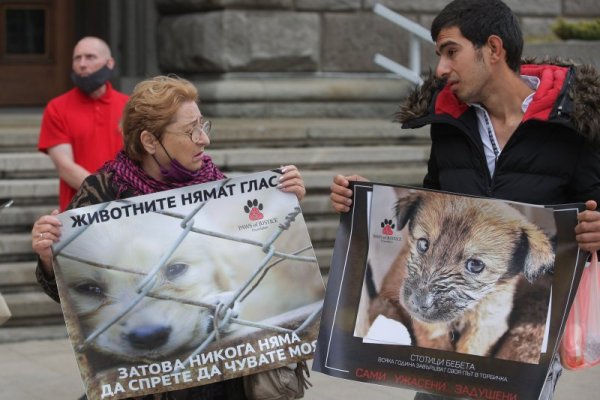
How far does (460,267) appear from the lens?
3902 mm

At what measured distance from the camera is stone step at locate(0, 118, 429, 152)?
9.00 meters

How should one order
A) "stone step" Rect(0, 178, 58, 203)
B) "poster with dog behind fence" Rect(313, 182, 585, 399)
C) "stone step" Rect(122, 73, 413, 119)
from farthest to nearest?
"stone step" Rect(122, 73, 413, 119) < "stone step" Rect(0, 178, 58, 203) < "poster with dog behind fence" Rect(313, 182, 585, 399)

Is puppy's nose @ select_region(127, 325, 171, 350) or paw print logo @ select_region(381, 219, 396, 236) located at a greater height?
paw print logo @ select_region(381, 219, 396, 236)

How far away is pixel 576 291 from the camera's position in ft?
12.5

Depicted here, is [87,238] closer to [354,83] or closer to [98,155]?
[98,155]

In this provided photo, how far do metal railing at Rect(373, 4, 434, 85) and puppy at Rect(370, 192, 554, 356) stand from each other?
630 cm

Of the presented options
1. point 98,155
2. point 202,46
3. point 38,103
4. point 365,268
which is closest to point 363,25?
point 202,46

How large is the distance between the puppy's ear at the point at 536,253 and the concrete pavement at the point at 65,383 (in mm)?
2935

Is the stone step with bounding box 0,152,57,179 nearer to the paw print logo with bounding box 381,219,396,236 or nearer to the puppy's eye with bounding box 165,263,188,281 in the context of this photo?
the puppy's eye with bounding box 165,263,188,281

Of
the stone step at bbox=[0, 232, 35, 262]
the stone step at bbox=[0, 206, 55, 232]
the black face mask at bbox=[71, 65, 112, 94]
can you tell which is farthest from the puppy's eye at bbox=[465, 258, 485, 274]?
the stone step at bbox=[0, 206, 55, 232]

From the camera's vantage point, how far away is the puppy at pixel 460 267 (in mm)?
3840

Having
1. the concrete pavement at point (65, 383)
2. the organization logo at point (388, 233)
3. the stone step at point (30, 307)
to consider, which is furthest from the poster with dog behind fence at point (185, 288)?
the stone step at point (30, 307)

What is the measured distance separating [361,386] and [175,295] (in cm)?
315

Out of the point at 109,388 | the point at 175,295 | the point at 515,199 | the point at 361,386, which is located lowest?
the point at 361,386
